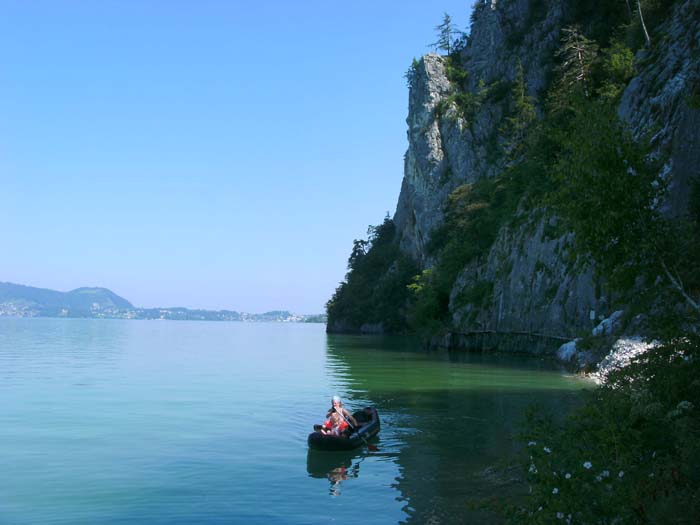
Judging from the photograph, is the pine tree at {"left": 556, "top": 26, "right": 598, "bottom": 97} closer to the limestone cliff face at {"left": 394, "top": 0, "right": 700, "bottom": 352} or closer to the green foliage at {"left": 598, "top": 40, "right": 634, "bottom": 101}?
the green foliage at {"left": 598, "top": 40, "right": 634, "bottom": 101}

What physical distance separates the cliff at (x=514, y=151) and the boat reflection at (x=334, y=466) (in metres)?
7.25

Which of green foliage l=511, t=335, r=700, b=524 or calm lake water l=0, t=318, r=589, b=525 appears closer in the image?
green foliage l=511, t=335, r=700, b=524

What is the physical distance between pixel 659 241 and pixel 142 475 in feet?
40.9

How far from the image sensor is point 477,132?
305 feet

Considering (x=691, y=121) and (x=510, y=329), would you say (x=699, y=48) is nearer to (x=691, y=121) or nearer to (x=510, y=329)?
(x=691, y=121)

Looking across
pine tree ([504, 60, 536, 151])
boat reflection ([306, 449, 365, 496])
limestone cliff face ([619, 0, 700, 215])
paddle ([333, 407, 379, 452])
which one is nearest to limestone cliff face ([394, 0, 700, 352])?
limestone cliff face ([619, 0, 700, 215])

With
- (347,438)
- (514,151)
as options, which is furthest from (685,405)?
(514,151)

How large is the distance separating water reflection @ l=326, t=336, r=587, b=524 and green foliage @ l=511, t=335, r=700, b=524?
49.4 inches

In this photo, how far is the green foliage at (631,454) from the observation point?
24.3ft

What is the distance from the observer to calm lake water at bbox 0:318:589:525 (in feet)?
41.4

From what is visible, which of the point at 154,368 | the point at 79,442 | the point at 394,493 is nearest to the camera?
the point at 394,493

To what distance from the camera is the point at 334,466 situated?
16281 mm

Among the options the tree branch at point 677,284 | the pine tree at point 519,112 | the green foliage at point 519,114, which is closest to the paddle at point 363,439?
the tree branch at point 677,284

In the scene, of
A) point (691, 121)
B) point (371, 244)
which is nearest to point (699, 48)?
point (691, 121)
